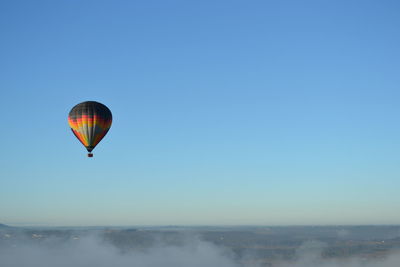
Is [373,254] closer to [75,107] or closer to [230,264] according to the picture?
[230,264]

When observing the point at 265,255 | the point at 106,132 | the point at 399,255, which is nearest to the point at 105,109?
the point at 106,132

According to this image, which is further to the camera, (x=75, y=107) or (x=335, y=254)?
(x=335, y=254)

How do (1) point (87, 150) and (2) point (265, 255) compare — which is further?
(2) point (265, 255)

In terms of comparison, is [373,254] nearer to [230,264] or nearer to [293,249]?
[293,249]

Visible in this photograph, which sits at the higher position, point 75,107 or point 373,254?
point 75,107

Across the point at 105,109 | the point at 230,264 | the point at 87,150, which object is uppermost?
the point at 105,109

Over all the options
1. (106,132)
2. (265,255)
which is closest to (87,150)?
(106,132)
